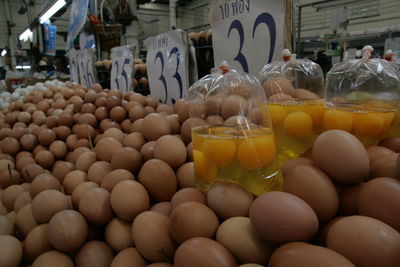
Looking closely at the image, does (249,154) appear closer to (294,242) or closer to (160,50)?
(294,242)

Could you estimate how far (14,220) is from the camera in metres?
1.04

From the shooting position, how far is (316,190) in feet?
1.88

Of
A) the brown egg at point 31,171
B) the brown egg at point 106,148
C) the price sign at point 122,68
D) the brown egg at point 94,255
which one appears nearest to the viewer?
the brown egg at point 94,255

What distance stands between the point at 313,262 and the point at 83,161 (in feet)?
3.25

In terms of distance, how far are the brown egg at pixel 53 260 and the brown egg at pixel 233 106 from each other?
619 millimetres

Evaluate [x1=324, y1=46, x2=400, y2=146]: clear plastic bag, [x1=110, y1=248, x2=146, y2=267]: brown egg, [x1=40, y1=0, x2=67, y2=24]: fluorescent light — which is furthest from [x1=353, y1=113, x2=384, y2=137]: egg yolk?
[x1=40, y1=0, x2=67, y2=24]: fluorescent light

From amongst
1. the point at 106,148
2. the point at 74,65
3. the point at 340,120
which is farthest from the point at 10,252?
the point at 74,65

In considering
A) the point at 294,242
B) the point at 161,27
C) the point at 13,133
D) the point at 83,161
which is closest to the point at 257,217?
the point at 294,242

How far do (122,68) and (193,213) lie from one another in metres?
2.09

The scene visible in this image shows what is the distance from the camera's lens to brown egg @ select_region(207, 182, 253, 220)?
0.64 metres

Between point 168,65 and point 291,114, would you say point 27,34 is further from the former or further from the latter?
point 291,114

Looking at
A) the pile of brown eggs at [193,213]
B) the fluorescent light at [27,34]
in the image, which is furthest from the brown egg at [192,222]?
the fluorescent light at [27,34]

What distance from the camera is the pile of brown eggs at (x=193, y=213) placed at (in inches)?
20.3

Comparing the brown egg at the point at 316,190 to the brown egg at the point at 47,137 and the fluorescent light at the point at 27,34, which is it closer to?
the brown egg at the point at 47,137
